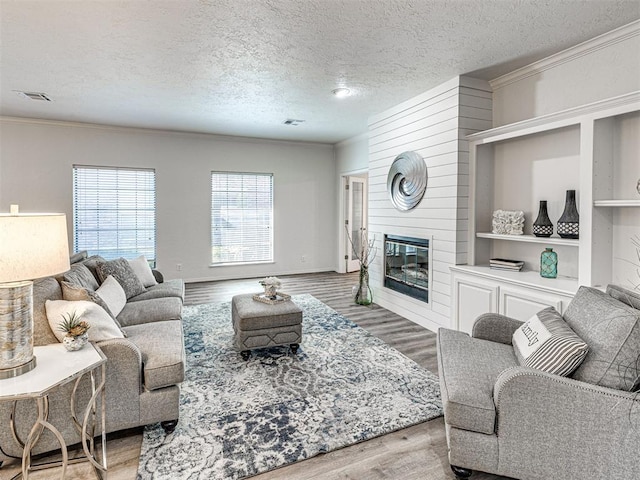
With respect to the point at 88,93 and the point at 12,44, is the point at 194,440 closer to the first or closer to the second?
the point at 12,44

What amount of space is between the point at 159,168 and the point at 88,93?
206 cm

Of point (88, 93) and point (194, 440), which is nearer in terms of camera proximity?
point (194, 440)

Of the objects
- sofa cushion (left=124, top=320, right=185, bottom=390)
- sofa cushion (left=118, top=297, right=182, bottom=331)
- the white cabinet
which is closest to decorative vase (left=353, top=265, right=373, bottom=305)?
the white cabinet

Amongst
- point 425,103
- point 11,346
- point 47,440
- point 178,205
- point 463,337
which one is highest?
point 425,103

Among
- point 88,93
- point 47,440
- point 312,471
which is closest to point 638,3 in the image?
point 312,471

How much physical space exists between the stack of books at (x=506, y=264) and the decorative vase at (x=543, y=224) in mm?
360

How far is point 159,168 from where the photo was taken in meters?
6.18

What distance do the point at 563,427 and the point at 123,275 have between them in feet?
12.5

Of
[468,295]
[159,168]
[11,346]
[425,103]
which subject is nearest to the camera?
[11,346]

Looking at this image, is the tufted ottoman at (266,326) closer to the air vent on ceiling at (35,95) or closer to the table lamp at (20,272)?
the table lamp at (20,272)

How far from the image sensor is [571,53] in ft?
9.78

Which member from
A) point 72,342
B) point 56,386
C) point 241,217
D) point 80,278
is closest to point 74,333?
point 72,342

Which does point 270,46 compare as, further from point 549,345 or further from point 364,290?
point 364,290

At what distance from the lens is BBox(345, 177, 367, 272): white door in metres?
7.51
